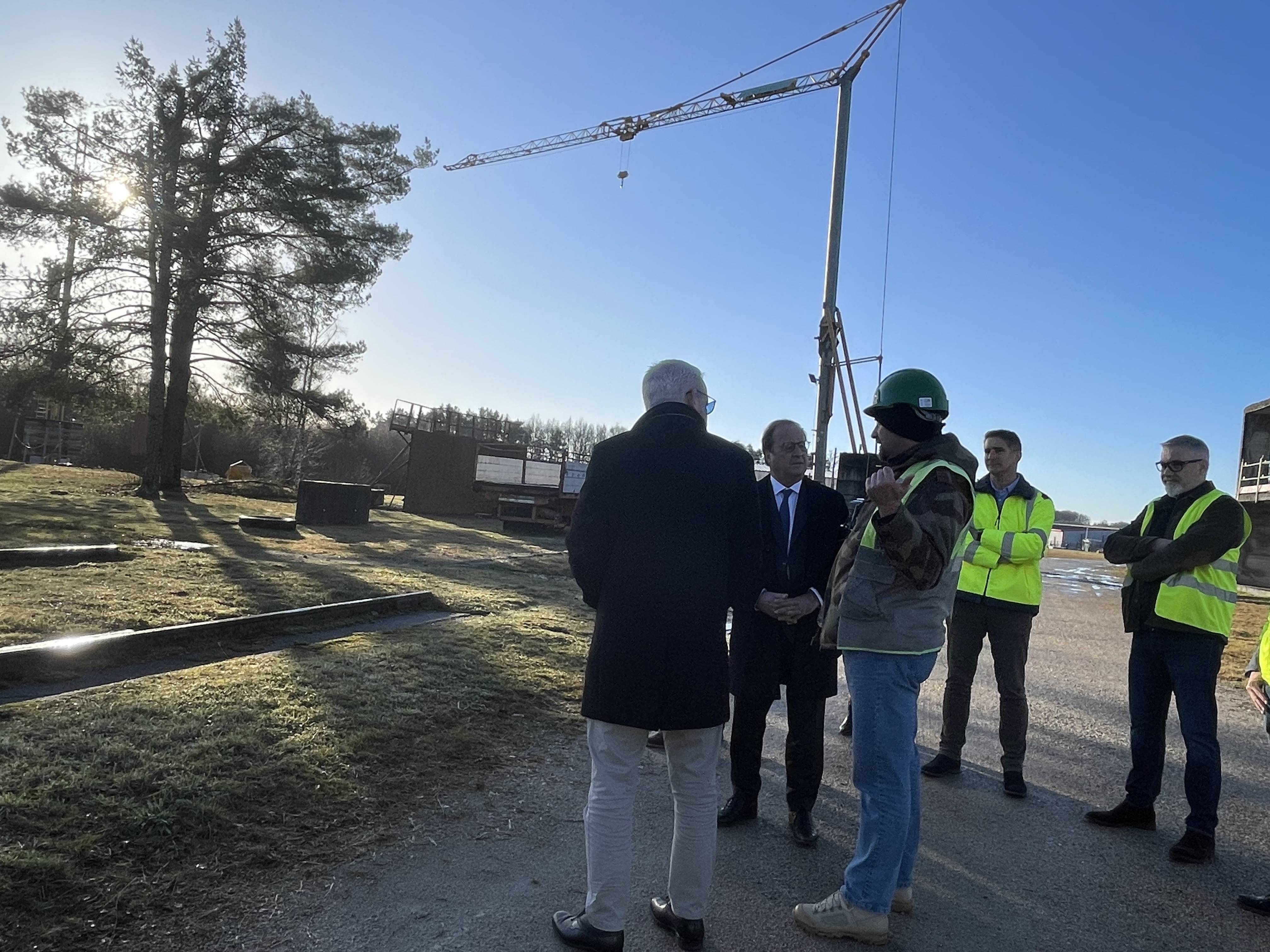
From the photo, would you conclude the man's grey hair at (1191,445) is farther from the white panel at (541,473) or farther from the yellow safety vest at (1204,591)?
the white panel at (541,473)

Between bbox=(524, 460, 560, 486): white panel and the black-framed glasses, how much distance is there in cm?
→ 2518

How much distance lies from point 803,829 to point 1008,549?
6.54 feet

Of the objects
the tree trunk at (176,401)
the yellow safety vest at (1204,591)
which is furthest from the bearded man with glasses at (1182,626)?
the tree trunk at (176,401)

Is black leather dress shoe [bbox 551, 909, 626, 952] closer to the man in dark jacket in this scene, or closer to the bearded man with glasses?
the man in dark jacket

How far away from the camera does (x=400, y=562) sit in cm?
1309

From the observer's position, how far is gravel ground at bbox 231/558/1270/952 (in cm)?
276

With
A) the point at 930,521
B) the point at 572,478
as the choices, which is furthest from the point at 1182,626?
the point at 572,478

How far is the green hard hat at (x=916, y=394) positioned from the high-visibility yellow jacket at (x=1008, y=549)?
185 cm

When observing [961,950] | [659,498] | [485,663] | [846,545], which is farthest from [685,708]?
[485,663]

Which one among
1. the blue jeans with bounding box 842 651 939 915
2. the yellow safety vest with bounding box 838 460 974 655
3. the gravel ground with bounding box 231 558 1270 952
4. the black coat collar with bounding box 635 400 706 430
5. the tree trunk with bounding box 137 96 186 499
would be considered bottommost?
the gravel ground with bounding box 231 558 1270 952

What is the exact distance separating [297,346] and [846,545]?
22.5 meters

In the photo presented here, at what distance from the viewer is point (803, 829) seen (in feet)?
12.2

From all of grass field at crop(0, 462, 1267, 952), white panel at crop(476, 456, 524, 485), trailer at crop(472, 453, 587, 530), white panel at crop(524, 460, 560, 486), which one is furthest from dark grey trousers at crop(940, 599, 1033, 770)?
white panel at crop(476, 456, 524, 485)

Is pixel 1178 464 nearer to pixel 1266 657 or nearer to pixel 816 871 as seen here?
pixel 1266 657
